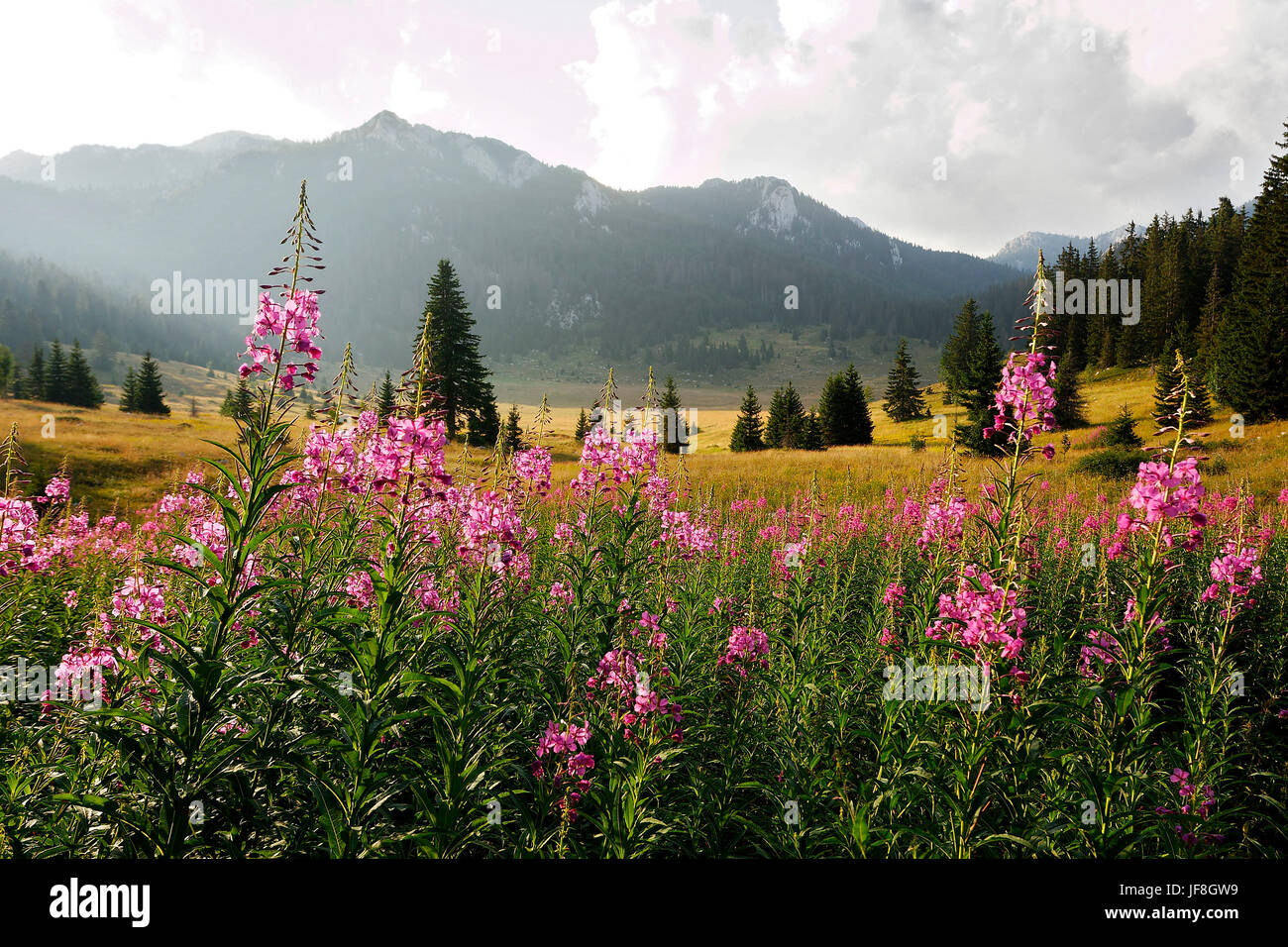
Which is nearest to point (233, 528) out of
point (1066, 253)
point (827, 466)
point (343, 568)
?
point (343, 568)

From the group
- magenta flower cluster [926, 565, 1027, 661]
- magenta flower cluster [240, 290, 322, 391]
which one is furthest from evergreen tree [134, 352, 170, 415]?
magenta flower cluster [926, 565, 1027, 661]

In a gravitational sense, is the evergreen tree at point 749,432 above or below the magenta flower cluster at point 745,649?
above

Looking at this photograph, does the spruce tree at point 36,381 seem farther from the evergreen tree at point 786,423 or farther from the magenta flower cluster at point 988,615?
the magenta flower cluster at point 988,615

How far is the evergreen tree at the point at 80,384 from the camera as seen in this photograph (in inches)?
2665

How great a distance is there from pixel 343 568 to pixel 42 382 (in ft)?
303

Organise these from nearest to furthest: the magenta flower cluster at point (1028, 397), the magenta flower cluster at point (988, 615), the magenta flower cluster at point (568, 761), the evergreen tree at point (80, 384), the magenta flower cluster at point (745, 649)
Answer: the magenta flower cluster at point (988, 615) < the magenta flower cluster at point (568, 761) < the magenta flower cluster at point (1028, 397) < the magenta flower cluster at point (745, 649) < the evergreen tree at point (80, 384)

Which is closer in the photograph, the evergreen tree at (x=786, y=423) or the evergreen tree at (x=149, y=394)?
the evergreen tree at (x=786, y=423)

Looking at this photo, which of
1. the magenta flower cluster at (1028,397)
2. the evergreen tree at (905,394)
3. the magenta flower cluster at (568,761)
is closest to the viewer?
the magenta flower cluster at (568,761)

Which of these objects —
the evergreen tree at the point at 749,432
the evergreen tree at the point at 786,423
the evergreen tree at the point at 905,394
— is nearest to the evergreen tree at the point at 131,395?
the evergreen tree at the point at 749,432

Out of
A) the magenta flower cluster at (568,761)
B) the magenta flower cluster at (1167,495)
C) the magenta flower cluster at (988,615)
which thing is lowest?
the magenta flower cluster at (568,761)

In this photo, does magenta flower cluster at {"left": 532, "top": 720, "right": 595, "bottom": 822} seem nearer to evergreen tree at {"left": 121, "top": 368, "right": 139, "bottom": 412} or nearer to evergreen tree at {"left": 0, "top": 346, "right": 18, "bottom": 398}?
evergreen tree at {"left": 121, "top": 368, "right": 139, "bottom": 412}

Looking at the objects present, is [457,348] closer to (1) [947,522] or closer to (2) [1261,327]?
(1) [947,522]
